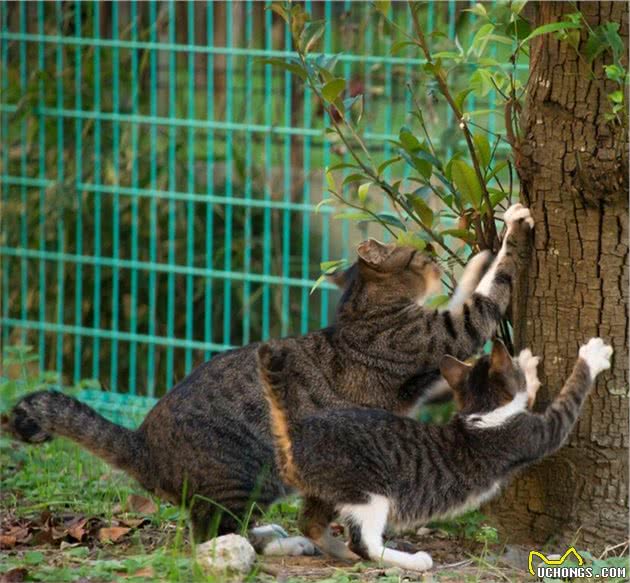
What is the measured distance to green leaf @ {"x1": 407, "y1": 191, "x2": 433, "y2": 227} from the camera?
4.48 metres

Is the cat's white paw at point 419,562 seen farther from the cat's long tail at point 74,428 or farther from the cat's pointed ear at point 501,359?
the cat's long tail at point 74,428

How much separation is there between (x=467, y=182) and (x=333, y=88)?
56 cm

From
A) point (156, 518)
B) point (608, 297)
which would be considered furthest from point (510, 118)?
point (156, 518)

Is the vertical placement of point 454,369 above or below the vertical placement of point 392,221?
below

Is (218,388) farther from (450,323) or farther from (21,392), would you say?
(21,392)

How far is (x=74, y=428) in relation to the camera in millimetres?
4492

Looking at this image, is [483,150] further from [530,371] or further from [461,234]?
[530,371]

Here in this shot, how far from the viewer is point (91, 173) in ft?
24.2

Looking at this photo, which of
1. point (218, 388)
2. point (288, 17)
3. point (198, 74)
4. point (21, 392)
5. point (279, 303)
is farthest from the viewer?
point (198, 74)

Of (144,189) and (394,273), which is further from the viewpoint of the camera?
(144,189)

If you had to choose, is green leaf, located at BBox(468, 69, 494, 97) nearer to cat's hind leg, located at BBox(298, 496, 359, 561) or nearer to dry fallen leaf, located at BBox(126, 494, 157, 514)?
cat's hind leg, located at BBox(298, 496, 359, 561)

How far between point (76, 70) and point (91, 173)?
589mm

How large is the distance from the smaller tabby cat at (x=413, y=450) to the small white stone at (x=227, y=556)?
1.19 feet

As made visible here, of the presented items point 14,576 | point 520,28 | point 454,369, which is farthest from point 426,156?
point 14,576
